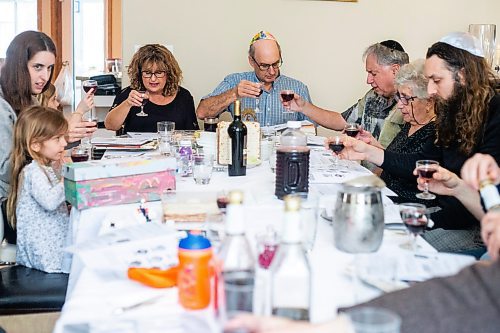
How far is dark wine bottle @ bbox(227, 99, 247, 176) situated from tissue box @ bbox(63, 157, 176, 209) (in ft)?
1.40

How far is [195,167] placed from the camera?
2.26 meters

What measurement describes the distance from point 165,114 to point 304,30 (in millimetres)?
1228

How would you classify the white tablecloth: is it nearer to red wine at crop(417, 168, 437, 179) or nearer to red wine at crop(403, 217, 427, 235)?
red wine at crop(403, 217, 427, 235)

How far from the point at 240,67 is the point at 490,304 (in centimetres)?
343

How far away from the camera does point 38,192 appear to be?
215cm

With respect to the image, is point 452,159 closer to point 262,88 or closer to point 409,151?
point 409,151

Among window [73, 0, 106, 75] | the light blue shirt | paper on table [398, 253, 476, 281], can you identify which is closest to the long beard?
paper on table [398, 253, 476, 281]

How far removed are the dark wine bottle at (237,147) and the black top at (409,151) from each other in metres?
0.69

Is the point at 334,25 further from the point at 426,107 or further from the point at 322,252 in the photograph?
the point at 322,252

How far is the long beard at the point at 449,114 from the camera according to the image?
2256mm

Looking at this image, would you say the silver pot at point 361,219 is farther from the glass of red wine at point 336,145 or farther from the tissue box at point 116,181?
Result: the glass of red wine at point 336,145

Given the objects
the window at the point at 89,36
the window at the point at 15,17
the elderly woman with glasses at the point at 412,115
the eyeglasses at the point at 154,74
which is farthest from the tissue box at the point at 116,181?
the window at the point at 15,17

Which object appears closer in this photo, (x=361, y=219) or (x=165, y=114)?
(x=361, y=219)

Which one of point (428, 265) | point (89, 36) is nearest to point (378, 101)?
point (428, 265)
